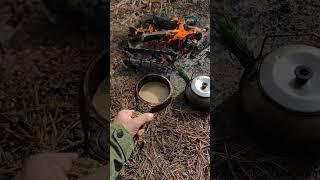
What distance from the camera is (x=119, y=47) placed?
5176 mm

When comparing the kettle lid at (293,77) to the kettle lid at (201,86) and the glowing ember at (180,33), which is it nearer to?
the kettle lid at (201,86)

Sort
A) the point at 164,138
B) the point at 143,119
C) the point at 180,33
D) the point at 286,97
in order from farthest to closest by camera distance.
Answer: the point at 180,33, the point at 164,138, the point at 143,119, the point at 286,97

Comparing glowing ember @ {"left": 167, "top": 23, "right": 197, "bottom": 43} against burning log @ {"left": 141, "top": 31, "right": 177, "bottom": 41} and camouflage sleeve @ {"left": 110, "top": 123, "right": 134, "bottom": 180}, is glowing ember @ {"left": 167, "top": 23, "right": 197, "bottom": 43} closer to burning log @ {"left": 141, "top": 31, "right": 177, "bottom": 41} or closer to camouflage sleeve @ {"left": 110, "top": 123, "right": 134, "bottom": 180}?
burning log @ {"left": 141, "top": 31, "right": 177, "bottom": 41}

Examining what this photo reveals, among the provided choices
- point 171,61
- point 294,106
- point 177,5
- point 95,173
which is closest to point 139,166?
point 95,173

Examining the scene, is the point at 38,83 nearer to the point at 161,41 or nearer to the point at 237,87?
the point at 161,41

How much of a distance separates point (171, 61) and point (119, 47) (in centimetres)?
65

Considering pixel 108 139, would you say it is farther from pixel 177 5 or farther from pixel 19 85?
pixel 177 5

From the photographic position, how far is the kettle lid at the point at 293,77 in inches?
144

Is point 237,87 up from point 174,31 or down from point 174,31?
down

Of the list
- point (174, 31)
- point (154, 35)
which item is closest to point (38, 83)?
point (154, 35)

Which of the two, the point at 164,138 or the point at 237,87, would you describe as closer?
the point at 164,138

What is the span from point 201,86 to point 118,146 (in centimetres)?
113

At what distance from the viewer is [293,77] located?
12.4 feet

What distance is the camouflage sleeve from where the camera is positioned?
13.0 ft
